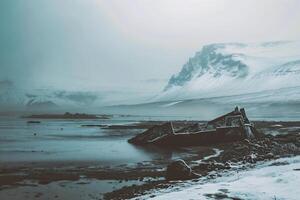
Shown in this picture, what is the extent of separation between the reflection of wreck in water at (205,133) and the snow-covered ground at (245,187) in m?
16.3

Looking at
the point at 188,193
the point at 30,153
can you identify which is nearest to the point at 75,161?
the point at 30,153

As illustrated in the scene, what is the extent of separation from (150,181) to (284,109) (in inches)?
7402

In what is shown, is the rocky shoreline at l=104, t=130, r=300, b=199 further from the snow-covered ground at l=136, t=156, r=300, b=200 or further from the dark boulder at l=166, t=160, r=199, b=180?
the snow-covered ground at l=136, t=156, r=300, b=200

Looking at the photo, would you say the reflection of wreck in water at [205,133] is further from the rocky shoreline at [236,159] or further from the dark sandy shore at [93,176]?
the dark sandy shore at [93,176]

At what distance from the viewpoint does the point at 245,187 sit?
46.8ft

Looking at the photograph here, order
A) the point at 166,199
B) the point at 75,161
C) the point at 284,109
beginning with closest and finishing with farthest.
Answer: the point at 166,199 < the point at 75,161 < the point at 284,109

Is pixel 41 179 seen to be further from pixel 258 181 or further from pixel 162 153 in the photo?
pixel 162 153

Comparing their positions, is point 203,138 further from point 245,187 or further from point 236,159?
point 245,187

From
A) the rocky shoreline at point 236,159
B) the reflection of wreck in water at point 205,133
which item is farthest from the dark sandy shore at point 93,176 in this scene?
the reflection of wreck in water at point 205,133

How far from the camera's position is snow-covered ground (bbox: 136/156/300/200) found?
12984 mm

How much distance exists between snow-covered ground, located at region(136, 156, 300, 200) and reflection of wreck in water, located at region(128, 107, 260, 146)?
16262mm

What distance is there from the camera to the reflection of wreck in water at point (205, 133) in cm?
3431

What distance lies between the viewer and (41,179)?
1769 centimetres

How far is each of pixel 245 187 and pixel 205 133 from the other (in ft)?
67.0
